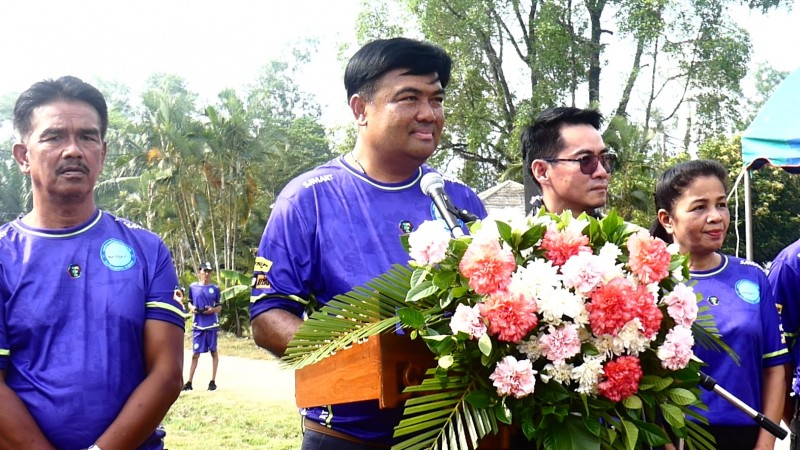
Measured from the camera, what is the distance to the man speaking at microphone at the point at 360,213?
275 centimetres

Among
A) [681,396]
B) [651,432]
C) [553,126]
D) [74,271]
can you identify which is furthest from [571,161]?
[74,271]

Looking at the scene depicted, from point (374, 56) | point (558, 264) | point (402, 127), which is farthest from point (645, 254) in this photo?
point (374, 56)

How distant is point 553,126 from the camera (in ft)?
11.7

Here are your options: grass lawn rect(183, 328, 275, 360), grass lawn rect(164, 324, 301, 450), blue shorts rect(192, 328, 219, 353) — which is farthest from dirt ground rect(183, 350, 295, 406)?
grass lawn rect(183, 328, 275, 360)

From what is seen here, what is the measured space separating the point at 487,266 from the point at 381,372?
1.19ft

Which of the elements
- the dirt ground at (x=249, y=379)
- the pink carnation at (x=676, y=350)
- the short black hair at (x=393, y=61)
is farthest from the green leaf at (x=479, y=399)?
the dirt ground at (x=249, y=379)

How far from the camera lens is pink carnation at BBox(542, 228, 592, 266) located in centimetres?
206

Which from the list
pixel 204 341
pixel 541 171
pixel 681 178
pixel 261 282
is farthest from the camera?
pixel 204 341

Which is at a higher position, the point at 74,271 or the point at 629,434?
the point at 74,271

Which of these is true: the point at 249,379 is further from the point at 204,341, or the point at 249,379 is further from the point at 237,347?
the point at 237,347

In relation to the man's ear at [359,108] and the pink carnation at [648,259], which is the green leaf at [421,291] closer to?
the pink carnation at [648,259]

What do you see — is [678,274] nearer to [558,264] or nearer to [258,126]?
[558,264]

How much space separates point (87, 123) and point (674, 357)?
2.42 metres

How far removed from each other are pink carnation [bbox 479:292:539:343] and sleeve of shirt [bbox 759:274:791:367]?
2500mm
